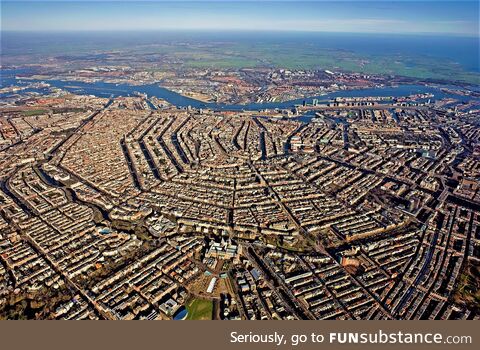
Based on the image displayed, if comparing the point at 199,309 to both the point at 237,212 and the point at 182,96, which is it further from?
the point at 182,96

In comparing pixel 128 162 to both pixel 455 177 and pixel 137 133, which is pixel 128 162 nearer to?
pixel 137 133

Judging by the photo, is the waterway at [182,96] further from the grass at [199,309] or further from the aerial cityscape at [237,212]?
the grass at [199,309]

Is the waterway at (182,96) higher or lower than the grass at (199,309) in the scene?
lower

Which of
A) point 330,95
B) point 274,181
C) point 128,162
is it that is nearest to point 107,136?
point 128,162

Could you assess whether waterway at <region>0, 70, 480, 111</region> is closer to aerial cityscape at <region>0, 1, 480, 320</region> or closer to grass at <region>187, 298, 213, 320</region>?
aerial cityscape at <region>0, 1, 480, 320</region>

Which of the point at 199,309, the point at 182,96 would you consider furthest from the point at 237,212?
the point at 182,96

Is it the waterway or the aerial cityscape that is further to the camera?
the waterway

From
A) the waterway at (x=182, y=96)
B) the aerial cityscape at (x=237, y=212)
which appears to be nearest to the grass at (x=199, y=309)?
the aerial cityscape at (x=237, y=212)

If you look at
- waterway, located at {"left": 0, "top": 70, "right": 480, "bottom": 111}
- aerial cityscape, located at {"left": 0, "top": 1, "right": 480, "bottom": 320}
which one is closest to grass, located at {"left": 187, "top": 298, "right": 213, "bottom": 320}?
aerial cityscape, located at {"left": 0, "top": 1, "right": 480, "bottom": 320}
